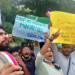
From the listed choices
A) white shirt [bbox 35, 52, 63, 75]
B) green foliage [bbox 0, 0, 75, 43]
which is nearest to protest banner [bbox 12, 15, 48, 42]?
white shirt [bbox 35, 52, 63, 75]

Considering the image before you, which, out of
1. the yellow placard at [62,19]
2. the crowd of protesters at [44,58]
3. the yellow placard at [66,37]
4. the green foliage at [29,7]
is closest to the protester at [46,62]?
the crowd of protesters at [44,58]

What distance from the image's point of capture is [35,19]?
217cm

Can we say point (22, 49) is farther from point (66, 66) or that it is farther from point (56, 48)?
point (66, 66)

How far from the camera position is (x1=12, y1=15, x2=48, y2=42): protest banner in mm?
1979

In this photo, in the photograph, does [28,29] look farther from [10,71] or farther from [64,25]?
[10,71]

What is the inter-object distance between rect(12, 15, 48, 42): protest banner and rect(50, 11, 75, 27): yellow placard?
24cm

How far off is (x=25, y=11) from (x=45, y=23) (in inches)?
126

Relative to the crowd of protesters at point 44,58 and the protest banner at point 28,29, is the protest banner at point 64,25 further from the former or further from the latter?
the protest banner at point 28,29

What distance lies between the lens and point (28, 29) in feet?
6.60

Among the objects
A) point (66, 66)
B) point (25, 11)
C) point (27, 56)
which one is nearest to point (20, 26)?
point (27, 56)

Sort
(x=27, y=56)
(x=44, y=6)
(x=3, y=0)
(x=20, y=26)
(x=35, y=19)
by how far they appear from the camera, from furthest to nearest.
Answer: (x=44, y=6) → (x=3, y=0) → (x=35, y=19) → (x=20, y=26) → (x=27, y=56)

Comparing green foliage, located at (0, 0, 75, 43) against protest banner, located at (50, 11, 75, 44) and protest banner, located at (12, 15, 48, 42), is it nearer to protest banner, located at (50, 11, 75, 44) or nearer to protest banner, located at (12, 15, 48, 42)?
protest banner, located at (12, 15, 48, 42)

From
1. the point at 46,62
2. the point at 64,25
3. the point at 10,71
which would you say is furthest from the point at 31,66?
the point at 10,71

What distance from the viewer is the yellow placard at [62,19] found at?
200 centimetres
